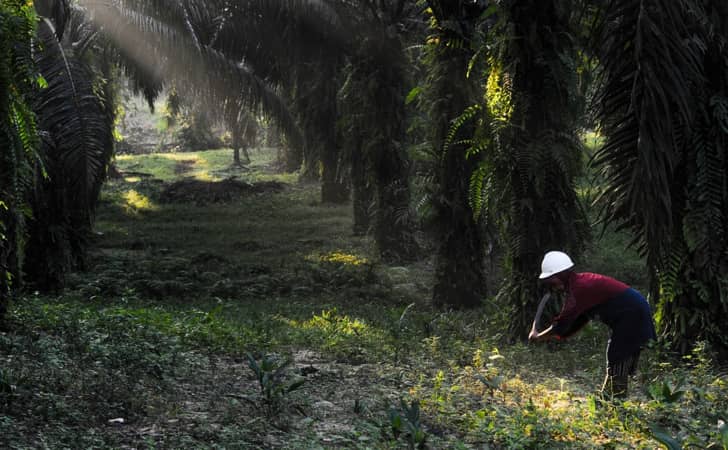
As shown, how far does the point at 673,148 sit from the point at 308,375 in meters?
4.20

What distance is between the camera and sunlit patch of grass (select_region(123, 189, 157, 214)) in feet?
88.9

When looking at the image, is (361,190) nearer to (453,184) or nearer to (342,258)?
(342,258)

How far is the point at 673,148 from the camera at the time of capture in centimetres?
744

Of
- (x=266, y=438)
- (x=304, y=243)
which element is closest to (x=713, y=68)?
(x=266, y=438)

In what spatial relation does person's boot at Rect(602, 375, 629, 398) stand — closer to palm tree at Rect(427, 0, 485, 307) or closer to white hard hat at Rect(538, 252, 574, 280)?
white hard hat at Rect(538, 252, 574, 280)

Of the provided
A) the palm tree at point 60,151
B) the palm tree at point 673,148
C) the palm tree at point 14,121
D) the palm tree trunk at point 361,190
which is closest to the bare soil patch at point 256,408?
the palm tree at point 14,121

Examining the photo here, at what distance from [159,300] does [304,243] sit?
7059mm

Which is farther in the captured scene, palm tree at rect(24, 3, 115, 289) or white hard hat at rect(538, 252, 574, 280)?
palm tree at rect(24, 3, 115, 289)

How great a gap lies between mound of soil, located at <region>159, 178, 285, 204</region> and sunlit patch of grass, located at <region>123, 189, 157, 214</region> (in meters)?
0.73

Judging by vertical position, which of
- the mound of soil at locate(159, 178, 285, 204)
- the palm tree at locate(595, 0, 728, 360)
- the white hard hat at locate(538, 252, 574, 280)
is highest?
the palm tree at locate(595, 0, 728, 360)

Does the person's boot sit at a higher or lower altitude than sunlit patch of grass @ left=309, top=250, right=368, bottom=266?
higher

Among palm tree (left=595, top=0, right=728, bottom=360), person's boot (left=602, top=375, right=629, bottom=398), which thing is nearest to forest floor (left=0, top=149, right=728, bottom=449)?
person's boot (left=602, top=375, right=629, bottom=398)

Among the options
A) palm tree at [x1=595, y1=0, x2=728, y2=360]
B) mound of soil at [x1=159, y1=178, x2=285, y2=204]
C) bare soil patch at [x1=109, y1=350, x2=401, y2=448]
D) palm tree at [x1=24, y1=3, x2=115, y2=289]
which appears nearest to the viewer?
bare soil patch at [x1=109, y1=350, x2=401, y2=448]

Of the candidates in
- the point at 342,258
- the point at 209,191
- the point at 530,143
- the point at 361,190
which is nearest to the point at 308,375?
the point at 530,143
